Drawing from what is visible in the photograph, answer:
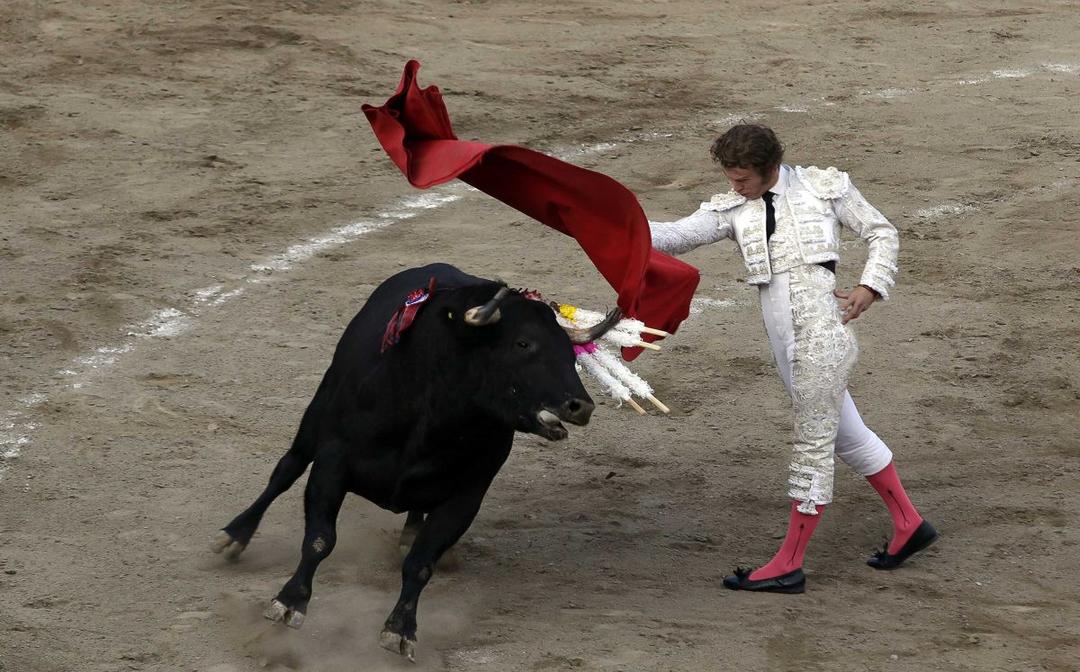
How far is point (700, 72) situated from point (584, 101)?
117 cm

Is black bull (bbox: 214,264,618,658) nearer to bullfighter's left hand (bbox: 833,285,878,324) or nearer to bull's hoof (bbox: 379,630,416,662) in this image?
bull's hoof (bbox: 379,630,416,662)

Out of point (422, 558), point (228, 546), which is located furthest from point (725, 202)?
point (228, 546)

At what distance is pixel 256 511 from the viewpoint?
18.0ft

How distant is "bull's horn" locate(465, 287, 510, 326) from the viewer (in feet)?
15.2

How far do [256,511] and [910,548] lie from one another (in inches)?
85.9

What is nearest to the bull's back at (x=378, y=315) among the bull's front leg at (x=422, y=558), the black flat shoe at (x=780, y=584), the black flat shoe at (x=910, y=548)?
the bull's front leg at (x=422, y=558)

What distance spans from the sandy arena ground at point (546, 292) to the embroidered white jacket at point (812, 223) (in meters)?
1.09

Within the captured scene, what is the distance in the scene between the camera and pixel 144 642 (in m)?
4.86

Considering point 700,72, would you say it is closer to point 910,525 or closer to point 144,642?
point 910,525

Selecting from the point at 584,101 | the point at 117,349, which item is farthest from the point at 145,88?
the point at 117,349

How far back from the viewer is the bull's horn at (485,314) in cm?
463

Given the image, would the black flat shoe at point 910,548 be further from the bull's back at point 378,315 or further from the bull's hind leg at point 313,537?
the bull's hind leg at point 313,537

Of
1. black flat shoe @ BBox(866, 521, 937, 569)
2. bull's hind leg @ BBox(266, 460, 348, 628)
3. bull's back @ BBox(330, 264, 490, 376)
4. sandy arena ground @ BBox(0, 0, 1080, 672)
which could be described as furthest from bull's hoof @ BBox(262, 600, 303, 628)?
black flat shoe @ BBox(866, 521, 937, 569)

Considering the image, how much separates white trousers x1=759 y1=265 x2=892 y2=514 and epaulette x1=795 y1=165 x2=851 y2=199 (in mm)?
233
